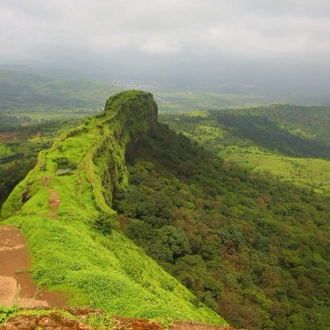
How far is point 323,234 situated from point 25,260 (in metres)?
73.3

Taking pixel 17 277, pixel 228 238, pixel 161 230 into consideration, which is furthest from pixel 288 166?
pixel 17 277

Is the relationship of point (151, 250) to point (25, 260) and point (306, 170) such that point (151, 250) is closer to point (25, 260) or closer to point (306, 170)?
point (25, 260)

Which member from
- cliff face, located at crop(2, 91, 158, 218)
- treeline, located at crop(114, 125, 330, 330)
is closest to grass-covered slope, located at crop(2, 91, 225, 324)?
cliff face, located at crop(2, 91, 158, 218)

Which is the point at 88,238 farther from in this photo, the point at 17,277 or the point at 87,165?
the point at 87,165

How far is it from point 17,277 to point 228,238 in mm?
43263

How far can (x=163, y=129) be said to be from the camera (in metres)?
102

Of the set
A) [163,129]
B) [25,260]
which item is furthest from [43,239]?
[163,129]

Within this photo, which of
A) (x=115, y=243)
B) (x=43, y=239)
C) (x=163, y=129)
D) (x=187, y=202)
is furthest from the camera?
(x=163, y=129)

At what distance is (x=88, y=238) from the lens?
29.3m

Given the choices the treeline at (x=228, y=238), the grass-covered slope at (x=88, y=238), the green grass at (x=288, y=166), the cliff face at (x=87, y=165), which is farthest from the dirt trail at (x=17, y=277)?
the green grass at (x=288, y=166)

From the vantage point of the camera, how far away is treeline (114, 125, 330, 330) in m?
44.5

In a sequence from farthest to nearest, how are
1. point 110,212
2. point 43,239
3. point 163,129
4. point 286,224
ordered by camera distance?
point 163,129 → point 286,224 → point 110,212 → point 43,239

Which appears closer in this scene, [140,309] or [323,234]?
[140,309]

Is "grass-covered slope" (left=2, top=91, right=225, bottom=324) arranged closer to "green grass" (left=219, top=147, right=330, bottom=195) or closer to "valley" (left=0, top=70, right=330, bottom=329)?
"valley" (left=0, top=70, right=330, bottom=329)
